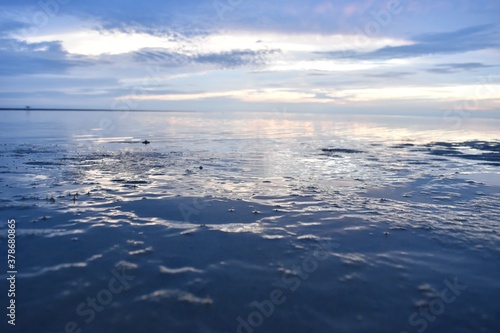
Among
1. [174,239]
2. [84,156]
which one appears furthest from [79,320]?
[84,156]

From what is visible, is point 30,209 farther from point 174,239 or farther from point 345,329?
point 345,329

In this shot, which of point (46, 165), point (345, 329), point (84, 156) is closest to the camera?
point (345, 329)

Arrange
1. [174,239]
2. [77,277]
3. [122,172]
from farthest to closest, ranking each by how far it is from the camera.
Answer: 1. [122,172]
2. [174,239]
3. [77,277]

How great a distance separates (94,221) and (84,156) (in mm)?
16996

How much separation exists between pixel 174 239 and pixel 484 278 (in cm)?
834

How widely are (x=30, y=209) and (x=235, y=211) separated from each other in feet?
25.1

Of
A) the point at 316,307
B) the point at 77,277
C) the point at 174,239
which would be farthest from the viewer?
the point at 174,239

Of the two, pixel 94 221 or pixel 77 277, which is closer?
pixel 77 277

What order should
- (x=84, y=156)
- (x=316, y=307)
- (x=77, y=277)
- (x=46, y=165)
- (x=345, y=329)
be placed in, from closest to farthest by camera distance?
(x=345, y=329) → (x=316, y=307) → (x=77, y=277) → (x=46, y=165) → (x=84, y=156)

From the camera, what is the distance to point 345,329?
6.47 meters

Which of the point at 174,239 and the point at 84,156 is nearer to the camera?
the point at 174,239

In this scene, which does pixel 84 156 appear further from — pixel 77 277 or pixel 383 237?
pixel 383 237

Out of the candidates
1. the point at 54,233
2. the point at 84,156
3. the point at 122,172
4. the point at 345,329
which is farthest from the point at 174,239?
the point at 84,156

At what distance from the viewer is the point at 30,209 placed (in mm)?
12797
